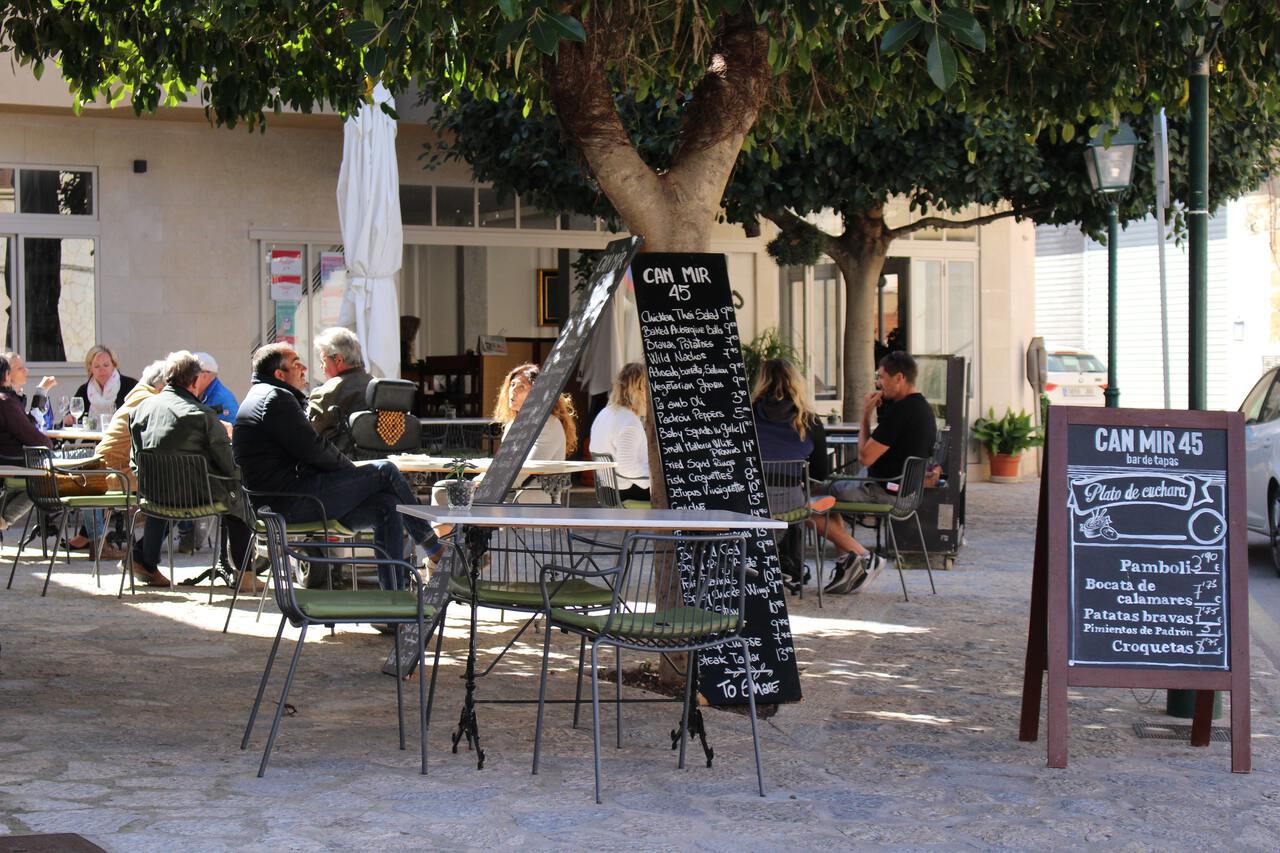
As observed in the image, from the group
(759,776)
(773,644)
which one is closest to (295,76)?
(773,644)

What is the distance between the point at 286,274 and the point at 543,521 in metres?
12.3

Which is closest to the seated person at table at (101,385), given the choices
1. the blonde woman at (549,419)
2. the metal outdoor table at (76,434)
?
the metal outdoor table at (76,434)

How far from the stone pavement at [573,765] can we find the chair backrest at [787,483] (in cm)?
121

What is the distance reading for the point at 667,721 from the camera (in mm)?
6465

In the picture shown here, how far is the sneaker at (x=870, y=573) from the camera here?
10258mm

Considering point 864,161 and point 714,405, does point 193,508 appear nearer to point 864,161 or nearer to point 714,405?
point 714,405

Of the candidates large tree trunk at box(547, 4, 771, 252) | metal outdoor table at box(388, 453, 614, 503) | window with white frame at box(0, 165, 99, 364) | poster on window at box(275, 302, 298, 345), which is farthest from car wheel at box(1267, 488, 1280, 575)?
window with white frame at box(0, 165, 99, 364)

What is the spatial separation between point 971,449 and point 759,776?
15396mm

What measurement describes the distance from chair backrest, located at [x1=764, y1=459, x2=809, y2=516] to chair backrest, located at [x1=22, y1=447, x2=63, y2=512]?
450 centimetres

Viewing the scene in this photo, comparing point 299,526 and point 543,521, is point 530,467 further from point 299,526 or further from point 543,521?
point 543,521

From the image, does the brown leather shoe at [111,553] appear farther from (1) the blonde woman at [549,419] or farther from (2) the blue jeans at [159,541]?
(1) the blonde woman at [549,419]

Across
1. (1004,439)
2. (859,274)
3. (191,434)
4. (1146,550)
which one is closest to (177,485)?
(191,434)

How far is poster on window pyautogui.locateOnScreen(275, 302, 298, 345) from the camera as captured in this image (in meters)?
17.0

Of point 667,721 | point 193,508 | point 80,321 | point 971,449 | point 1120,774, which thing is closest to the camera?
point 1120,774
